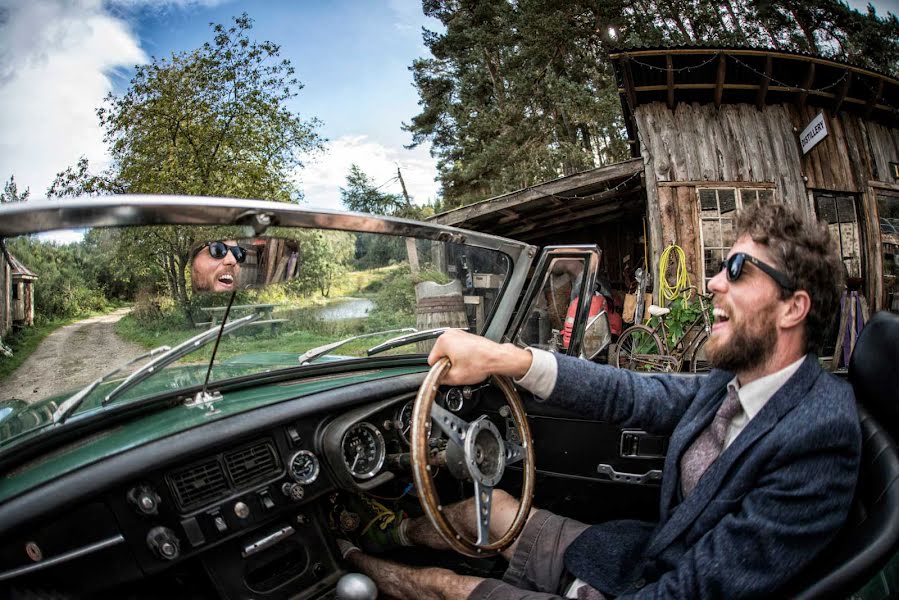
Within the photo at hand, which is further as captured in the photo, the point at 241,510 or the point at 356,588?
the point at 356,588

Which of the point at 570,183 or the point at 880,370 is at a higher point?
the point at 570,183

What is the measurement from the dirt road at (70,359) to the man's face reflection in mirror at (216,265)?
25 cm

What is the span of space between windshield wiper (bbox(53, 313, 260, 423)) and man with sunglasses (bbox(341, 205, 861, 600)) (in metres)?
0.83

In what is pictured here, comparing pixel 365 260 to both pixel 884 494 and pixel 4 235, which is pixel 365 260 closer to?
pixel 4 235

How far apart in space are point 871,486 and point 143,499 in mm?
2178

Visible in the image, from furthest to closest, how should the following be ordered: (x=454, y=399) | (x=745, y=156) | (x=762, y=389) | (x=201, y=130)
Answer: (x=201, y=130) < (x=745, y=156) < (x=454, y=399) < (x=762, y=389)

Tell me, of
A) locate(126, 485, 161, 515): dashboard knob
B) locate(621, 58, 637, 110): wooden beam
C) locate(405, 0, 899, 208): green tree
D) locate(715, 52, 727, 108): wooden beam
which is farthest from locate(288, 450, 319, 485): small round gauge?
locate(405, 0, 899, 208): green tree

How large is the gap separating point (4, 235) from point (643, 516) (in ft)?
8.92

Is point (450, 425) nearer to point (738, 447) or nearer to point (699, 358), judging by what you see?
point (738, 447)

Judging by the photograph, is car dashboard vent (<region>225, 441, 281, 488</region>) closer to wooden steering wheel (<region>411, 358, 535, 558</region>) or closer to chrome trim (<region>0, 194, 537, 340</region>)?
wooden steering wheel (<region>411, 358, 535, 558</region>)

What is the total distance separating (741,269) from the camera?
63.4 inches

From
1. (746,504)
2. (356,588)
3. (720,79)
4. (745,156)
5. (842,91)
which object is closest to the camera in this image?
(746,504)

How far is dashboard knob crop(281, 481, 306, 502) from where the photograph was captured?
79.6 inches

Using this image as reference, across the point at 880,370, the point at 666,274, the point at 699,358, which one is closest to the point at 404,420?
the point at 880,370
